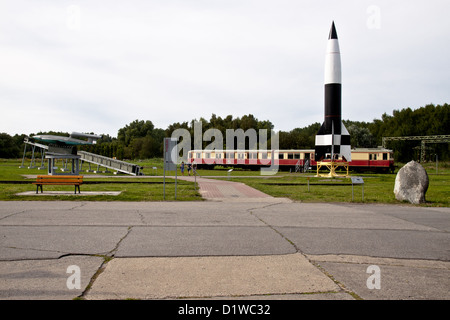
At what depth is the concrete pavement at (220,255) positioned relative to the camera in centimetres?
480

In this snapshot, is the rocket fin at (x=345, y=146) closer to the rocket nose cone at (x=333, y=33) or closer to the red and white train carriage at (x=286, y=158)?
the red and white train carriage at (x=286, y=158)

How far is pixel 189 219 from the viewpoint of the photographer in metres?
10.6

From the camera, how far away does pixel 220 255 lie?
6539 mm

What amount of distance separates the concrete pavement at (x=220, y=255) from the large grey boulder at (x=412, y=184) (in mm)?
4095

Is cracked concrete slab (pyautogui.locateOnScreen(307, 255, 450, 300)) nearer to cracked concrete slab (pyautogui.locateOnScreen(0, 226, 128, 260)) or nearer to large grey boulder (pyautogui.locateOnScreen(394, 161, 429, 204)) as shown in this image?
cracked concrete slab (pyautogui.locateOnScreen(0, 226, 128, 260))

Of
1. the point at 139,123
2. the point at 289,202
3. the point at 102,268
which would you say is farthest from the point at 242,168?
the point at 139,123

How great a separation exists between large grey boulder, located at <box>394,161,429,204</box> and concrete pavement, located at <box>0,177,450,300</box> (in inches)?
161

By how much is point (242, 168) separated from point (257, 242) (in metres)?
48.0

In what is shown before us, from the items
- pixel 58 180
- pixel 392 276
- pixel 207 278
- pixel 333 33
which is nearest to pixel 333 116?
pixel 333 33

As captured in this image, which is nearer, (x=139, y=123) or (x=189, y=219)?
(x=189, y=219)

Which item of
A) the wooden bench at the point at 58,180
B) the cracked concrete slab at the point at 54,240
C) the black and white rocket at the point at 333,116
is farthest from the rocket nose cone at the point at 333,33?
the cracked concrete slab at the point at 54,240

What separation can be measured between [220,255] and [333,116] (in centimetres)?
3292

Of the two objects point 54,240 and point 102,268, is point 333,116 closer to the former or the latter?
point 54,240
